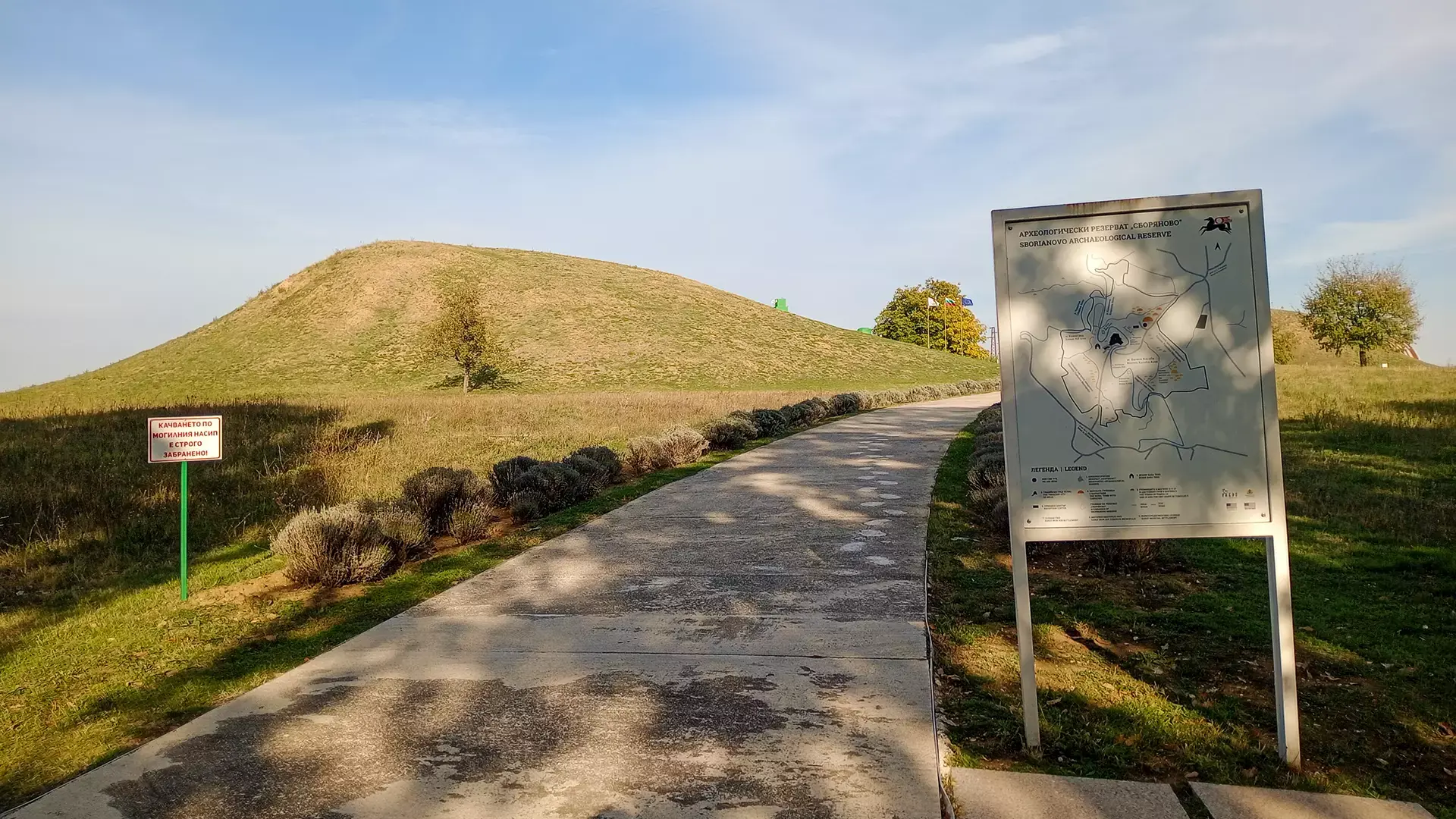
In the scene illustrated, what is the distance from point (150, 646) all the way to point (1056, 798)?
205 inches

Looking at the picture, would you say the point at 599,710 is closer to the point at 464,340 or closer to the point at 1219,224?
the point at 1219,224

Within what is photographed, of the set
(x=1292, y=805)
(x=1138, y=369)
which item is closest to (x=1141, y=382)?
(x=1138, y=369)

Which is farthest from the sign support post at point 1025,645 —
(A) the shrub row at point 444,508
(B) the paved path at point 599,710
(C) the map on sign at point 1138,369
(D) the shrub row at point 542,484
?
(D) the shrub row at point 542,484

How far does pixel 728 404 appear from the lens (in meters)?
27.9

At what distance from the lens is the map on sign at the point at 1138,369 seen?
3.64 m

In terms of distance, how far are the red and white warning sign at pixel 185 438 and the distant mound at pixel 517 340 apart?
41418 mm

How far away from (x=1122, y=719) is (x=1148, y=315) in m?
1.77

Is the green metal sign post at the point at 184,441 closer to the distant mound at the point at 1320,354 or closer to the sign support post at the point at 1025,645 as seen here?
the sign support post at the point at 1025,645

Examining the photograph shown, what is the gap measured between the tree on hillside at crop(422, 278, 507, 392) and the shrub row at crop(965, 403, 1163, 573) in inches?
1765

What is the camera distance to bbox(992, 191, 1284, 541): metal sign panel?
3631mm

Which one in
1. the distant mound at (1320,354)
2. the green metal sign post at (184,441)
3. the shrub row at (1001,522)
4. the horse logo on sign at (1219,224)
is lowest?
the shrub row at (1001,522)

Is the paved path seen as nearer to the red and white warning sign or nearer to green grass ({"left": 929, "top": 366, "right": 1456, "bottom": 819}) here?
green grass ({"left": 929, "top": 366, "right": 1456, "bottom": 819})

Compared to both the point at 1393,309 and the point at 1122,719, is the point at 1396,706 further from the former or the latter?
the point at 1393,309

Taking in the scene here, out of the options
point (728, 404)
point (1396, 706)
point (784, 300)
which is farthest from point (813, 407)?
point (784, 300)
